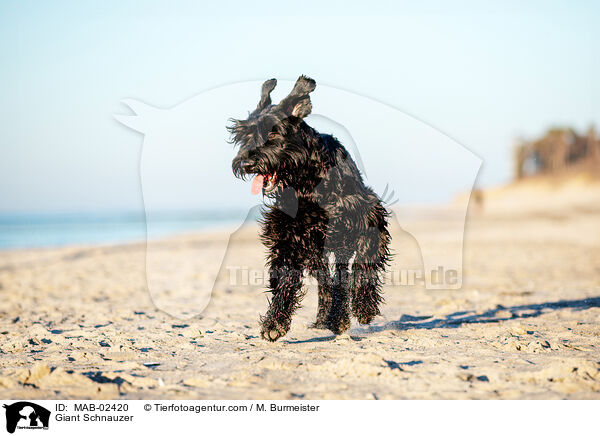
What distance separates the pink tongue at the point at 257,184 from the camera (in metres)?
4.43

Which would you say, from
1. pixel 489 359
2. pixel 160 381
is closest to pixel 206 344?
pixel 160 381

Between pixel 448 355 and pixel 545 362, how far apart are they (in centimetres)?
68

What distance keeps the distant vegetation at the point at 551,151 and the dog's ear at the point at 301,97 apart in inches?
2679

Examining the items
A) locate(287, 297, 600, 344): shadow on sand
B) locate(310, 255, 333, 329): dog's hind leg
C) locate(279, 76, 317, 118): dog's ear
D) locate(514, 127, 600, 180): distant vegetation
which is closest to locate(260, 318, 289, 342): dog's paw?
locate(287, 297, 600, 344): shadow on sand

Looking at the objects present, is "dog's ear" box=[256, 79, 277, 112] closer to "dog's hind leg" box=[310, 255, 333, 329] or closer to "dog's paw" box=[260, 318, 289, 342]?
"dog's hind leg" box=[310, 255, 333, 329]

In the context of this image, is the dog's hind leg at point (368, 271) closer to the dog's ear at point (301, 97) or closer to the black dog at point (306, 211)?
the black dog at point (306, 211)

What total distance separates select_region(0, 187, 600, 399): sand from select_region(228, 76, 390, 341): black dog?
0.41m

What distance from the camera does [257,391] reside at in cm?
343

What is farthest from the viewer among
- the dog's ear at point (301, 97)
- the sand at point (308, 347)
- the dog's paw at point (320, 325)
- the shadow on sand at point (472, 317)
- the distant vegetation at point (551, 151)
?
the distant vegetation at point (551, 151)
